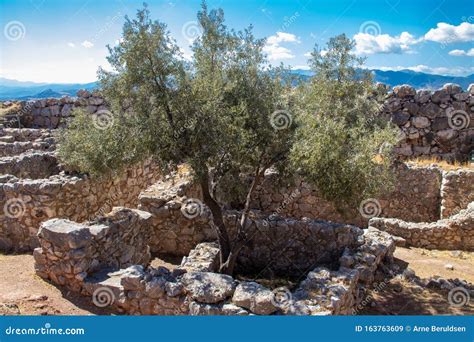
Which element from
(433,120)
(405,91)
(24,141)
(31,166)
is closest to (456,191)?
(433,120)

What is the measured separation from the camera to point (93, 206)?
13188 millimetres

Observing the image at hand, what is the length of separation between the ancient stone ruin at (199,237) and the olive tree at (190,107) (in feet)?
3.59

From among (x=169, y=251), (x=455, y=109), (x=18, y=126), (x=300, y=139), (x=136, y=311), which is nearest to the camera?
(x=136, y=311)

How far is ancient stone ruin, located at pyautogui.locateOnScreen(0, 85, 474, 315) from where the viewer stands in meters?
7.45

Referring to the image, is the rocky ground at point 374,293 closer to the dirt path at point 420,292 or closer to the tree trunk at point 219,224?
the dirt path at point 420,292

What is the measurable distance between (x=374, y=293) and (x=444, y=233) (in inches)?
221

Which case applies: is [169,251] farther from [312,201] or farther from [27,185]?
[312,201]

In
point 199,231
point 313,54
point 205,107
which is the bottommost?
point 199,231

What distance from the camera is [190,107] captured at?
8.41m

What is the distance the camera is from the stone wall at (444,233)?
1386 centimetres

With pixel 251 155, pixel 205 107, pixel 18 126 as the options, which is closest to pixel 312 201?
pixel 251 155

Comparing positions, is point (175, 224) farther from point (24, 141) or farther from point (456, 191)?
point (24, 141)

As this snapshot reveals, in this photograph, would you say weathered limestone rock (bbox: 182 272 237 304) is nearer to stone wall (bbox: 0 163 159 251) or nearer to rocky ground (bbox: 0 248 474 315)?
rocky ground (bbox: 0 248 474 315)

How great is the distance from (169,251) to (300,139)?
543 centimetres
